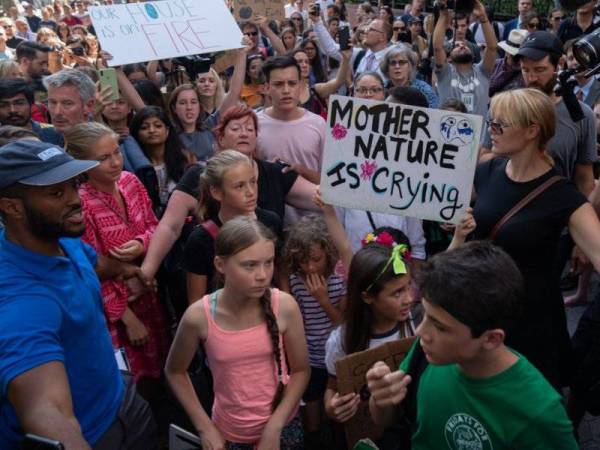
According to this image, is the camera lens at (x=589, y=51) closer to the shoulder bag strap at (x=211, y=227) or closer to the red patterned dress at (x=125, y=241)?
the shoulder bag strap at (x=211, y=227)

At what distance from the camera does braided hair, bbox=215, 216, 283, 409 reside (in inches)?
87.9

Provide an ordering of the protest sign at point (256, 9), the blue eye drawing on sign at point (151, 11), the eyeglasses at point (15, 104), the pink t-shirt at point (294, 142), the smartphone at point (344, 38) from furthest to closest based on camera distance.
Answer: the protest sign at point (256, 9) < the smartphone at point (344, 38) < the blue eye drawing on sign at point (151, 11) < the eyeglasses at point (15, 104) < the pink t-shirt at point (294, 142)

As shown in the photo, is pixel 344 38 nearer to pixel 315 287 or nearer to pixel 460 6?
pixel 460 6

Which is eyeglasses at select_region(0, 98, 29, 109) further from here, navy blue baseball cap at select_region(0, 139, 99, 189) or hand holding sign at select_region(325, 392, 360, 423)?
hand holding sign at select_region(325, 392, 360, 423)

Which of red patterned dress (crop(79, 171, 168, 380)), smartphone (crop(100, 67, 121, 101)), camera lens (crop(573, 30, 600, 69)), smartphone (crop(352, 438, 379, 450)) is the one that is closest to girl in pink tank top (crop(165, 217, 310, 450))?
smartphone (crop(352, 438, 379, 450))

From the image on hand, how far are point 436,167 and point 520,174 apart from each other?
14.4 inches

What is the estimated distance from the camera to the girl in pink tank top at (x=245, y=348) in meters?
2.20

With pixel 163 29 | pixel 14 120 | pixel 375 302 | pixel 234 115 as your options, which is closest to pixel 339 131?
pixel 375 302

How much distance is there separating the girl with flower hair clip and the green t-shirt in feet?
2.13

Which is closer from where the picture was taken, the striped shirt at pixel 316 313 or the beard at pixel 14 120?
the striped shirt at pixel 316 313

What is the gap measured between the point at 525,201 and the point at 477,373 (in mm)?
1108

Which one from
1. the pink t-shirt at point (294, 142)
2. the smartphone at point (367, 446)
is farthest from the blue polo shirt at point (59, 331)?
the pink t-shirt at point (294, 142)

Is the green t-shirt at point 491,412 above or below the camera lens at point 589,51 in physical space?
below

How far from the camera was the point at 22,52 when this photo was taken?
20.3 ft
